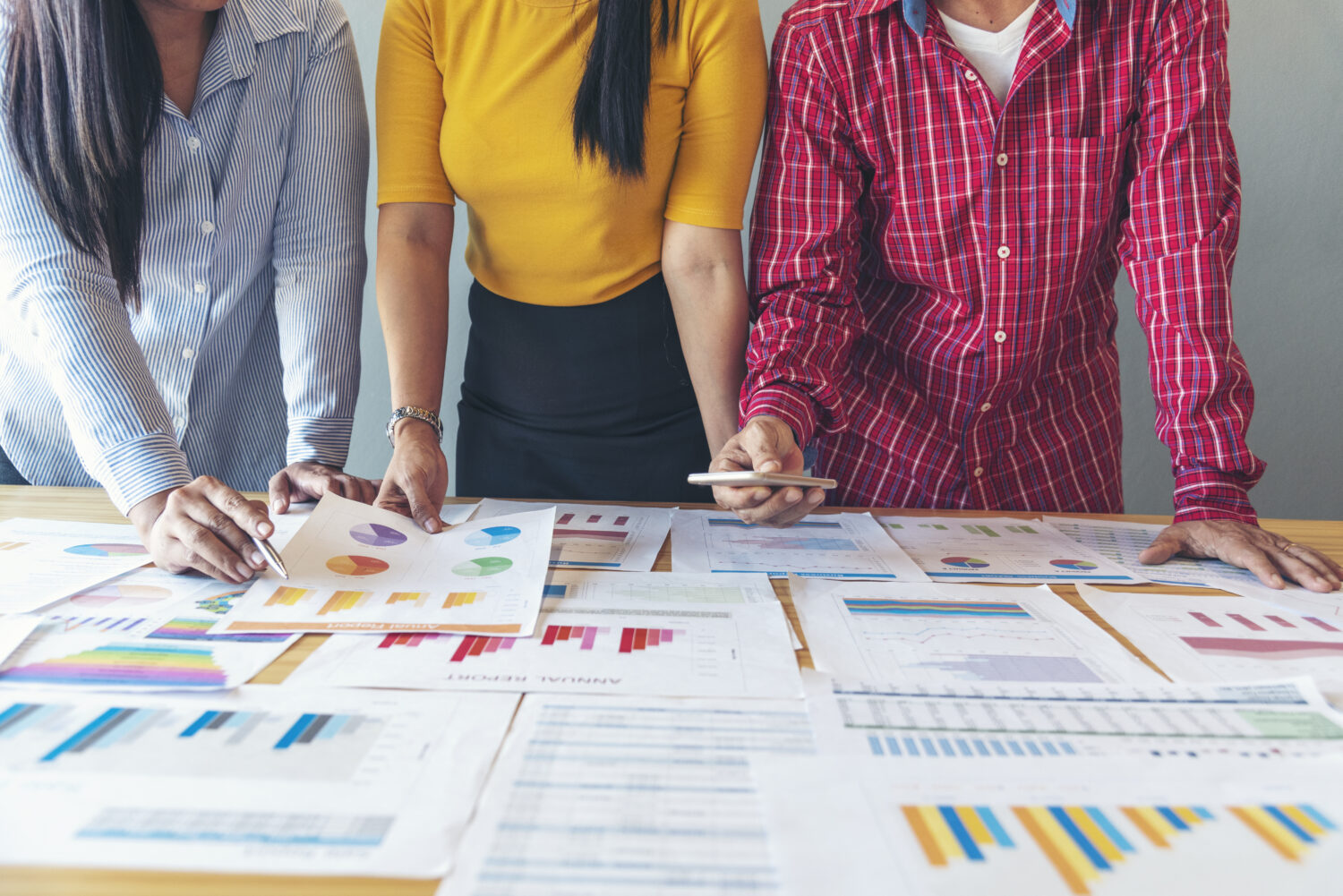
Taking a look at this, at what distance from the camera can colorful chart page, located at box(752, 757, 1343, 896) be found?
42 centimetres

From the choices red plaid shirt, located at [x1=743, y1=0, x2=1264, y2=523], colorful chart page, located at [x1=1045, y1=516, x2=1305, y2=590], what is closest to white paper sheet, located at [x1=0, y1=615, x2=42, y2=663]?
red plaid shirt, located at [x1=743, y1=0, x2=1264, y2=523]

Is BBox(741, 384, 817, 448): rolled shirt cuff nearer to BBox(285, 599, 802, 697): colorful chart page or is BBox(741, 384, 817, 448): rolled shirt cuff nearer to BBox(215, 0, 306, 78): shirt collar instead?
BBox(285, 599, 802, 697): colorful chart page

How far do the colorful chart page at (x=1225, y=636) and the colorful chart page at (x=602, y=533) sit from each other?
0.44 meters

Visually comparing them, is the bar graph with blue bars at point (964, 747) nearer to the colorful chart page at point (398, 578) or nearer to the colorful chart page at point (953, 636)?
the colorful chart page at point (953, 636)

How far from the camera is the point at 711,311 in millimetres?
1161

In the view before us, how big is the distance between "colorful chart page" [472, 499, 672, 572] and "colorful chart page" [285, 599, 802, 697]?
153mm

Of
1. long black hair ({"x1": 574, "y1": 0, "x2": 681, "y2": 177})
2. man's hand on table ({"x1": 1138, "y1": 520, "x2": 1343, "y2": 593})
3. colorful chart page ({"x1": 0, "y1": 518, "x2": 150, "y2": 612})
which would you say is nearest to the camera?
colorful chart page ({"x1": 0, "y1": 518, "x2": 150, "y2": 612})

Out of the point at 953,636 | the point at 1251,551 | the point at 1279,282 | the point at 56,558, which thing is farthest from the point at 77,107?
the point at 1279,282

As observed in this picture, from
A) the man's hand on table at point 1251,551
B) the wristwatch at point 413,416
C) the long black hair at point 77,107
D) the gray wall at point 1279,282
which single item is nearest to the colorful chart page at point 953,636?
the man's hand on table at point 1251,551

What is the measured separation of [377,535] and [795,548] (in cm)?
45

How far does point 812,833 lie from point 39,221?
1059 mm

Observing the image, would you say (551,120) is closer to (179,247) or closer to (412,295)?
(412,295)

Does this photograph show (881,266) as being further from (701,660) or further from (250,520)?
(250,520)

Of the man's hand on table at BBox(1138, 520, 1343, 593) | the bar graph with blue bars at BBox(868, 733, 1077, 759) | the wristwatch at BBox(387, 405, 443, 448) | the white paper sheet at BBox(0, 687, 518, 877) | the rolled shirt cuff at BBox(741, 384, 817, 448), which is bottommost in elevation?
the white paper sheet at BBox(0, 687, 518, 877)
